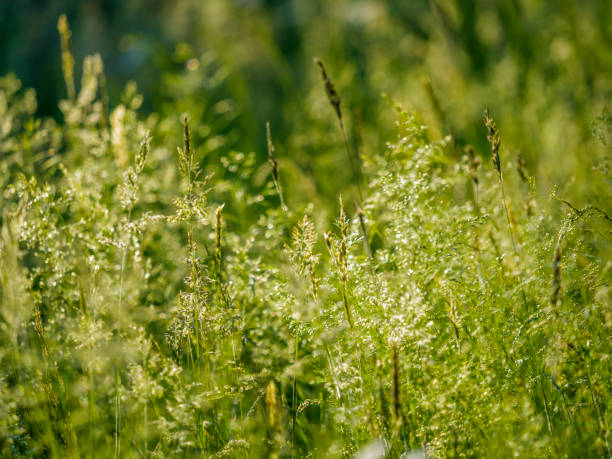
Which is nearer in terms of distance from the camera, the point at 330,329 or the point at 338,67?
the point at 330,329

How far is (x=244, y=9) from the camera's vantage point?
4.72 m

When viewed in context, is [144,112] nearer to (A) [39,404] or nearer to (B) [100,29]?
(B) [100,29]

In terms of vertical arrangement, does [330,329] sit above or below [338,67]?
below

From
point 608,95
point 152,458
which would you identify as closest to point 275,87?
point 608,95

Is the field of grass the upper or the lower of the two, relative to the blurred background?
lower

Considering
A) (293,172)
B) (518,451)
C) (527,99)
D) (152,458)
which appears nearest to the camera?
(518,451)

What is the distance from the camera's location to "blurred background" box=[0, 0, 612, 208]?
2.60m

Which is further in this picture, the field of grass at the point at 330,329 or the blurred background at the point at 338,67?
the blurred background at the point at 338,67

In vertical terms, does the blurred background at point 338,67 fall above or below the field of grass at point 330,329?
above

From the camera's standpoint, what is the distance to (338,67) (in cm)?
315

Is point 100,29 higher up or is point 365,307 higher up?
point 100,29

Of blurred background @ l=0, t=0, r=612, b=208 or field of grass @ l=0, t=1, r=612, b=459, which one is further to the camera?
blurred background @ l=0, t=0, r=612, b=208

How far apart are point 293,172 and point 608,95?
7.65 ft

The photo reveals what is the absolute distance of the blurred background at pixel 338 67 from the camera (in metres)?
Answer: 2.60
